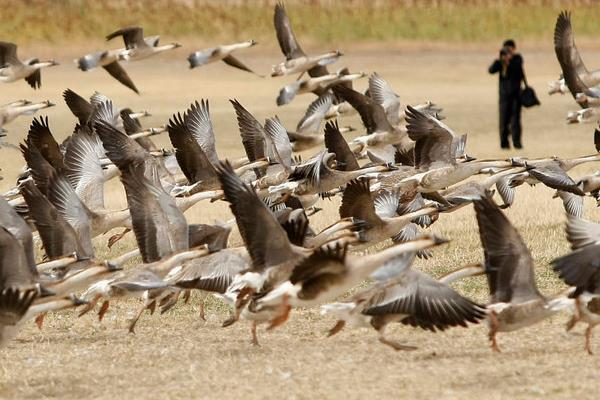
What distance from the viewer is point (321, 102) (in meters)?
15.1

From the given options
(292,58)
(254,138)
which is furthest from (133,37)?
(254,138)

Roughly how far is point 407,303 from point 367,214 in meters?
2.35

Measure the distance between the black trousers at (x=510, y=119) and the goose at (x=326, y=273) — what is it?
13.3 metres

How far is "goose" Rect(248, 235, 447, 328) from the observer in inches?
256

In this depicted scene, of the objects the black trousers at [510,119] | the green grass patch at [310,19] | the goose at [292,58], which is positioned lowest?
the green grass patch at [310,19]

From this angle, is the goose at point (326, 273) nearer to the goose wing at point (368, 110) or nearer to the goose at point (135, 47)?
the goose wing at point (368, 110)

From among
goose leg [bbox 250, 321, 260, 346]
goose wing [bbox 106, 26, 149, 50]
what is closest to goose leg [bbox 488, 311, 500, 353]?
goose leg [bbox 250, 321, 260, 346]

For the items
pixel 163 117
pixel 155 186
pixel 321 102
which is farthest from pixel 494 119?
pixel 155 186

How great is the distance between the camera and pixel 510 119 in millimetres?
20281

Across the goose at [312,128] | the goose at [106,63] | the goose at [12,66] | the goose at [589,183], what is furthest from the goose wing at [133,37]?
the goose at [589,183]

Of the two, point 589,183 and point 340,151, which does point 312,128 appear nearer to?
point 340,151

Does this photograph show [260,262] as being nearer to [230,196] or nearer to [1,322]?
[230,196]

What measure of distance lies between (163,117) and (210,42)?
1095 centimetres

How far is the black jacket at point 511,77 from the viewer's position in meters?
20.2
